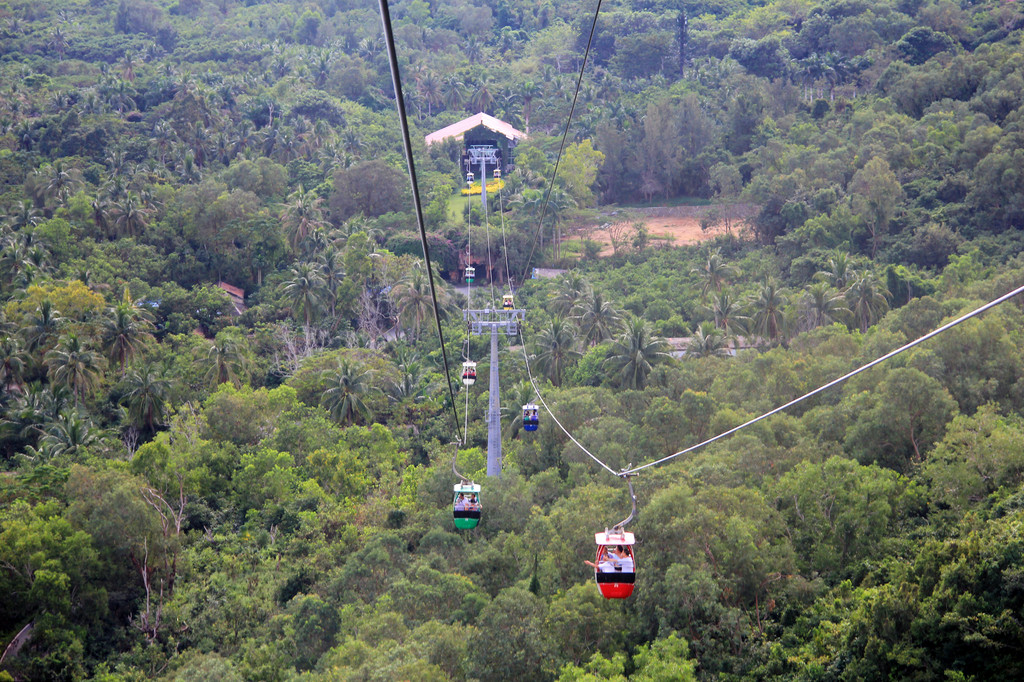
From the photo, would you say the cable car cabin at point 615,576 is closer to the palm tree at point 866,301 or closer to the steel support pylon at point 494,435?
the steel support pylon at point 494,435

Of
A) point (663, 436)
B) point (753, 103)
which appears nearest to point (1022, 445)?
point (663, 436)

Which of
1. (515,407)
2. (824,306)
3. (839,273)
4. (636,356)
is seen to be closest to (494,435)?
(515,407)

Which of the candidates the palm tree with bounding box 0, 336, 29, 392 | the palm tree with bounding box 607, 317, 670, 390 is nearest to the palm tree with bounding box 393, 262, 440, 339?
the palm tree with bounding box 607, 317, 670, 390

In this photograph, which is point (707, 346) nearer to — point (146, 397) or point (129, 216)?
point (146, 397)

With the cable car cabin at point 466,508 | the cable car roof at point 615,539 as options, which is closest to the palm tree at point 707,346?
the cable car cabin at point 466,508

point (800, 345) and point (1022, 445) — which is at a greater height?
point (1022, 445)

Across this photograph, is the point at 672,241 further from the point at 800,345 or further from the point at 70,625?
the point at 70,625
